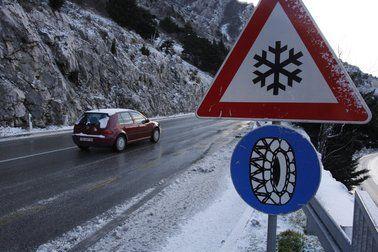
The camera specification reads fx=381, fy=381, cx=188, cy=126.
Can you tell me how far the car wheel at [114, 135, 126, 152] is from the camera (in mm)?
13147

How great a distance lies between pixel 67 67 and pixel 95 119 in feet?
46.0

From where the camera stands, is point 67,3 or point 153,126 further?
point 67,3

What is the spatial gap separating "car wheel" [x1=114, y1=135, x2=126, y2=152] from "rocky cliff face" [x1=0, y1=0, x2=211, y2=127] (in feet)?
29.8

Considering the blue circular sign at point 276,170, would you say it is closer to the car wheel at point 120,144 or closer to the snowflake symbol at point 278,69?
the snowflake symbol at point 278,69

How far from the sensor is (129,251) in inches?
190

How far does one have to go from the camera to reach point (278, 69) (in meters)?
2.54

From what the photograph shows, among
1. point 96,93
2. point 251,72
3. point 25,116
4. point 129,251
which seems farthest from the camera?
point 96,93

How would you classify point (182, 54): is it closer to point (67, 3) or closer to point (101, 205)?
point (67, 3)

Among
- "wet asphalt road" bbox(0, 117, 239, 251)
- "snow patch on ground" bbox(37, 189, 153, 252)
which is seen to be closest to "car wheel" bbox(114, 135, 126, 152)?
"wet asphalt road" bbox(0, 117, 239, 251)

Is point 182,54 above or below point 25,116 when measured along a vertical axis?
above

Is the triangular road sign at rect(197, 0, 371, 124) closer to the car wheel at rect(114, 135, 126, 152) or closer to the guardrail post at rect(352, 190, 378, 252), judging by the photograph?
the guardrail post at rect(352, 190, 378, 252)

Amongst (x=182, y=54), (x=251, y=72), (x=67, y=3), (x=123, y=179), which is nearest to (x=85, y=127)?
(x=123, y=179)

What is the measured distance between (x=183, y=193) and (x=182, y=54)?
5512 cm

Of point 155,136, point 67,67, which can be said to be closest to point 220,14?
point 67,67
